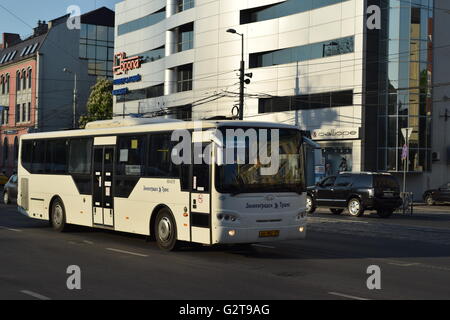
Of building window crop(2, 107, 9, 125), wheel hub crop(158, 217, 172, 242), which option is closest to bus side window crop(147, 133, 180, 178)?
wheel hub crop(158, 217, 172, 242)

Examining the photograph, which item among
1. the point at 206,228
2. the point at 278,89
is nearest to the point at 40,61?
the point at 278,89

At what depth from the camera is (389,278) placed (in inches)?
420

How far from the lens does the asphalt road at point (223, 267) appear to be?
9172mm

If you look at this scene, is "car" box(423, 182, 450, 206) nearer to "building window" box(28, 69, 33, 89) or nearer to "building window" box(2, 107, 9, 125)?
"building window" box(28, 69, 33, 89)

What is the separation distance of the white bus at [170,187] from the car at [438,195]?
2519cm

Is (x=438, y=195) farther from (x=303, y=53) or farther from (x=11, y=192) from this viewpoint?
(x=11, y=192)

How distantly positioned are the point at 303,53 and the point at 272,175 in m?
31.6

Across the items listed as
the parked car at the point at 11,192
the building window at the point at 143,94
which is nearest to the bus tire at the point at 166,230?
the parked car at the point at 11,192

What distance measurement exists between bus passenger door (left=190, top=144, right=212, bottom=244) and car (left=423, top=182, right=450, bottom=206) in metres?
27.0

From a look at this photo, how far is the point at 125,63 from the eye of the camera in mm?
61812

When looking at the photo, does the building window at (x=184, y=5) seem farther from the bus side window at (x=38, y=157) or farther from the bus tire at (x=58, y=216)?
the bus tire at (x=58, y=216)

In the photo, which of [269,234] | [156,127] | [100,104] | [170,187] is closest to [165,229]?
[170,187]

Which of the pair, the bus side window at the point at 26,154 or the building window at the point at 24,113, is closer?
Result: the bus side window at the point at 26,154

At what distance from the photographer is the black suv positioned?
85.6ft
